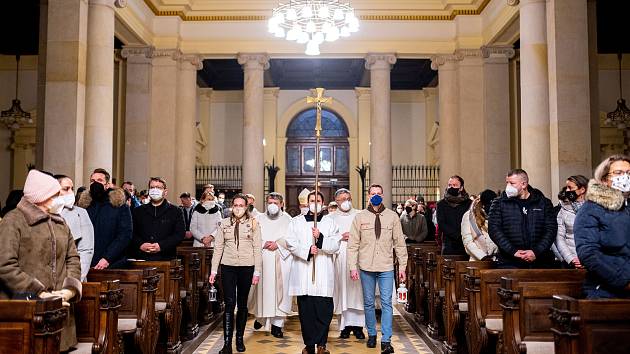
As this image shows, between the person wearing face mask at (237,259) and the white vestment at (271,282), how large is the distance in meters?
1.36

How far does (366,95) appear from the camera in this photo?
86.1ft

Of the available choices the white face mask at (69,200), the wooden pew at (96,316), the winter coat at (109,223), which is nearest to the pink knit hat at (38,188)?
the wooden pew at (96,316)

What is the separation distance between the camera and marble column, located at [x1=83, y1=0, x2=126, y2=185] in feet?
40.5

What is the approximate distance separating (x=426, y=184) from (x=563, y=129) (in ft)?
45.8

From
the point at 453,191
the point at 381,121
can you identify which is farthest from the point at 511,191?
the point at 381,121

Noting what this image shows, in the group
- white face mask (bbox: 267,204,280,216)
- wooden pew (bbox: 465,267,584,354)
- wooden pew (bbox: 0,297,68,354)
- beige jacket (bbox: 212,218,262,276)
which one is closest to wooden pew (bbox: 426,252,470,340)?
wooden pew (bbox: 465,267,584,354)

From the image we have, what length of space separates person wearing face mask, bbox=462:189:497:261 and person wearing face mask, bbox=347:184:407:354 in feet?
2.64

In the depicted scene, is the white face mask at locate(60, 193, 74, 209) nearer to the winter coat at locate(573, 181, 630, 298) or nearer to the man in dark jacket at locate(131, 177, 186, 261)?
the man in dark jacket at locate(131, 177, 186, 261)

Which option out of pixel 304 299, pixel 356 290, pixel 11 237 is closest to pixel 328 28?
pixel 356 290

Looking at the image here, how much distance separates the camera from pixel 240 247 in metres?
7.80

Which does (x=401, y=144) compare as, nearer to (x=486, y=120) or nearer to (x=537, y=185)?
(x=486, y=120)

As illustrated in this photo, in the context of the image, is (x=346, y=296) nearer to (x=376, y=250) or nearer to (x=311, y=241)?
(x=376, y=250)

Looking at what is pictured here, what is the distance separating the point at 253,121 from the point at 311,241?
1124cm

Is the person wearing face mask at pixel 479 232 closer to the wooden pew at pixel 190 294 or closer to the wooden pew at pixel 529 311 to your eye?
the wooden pew at pixel 529 311
